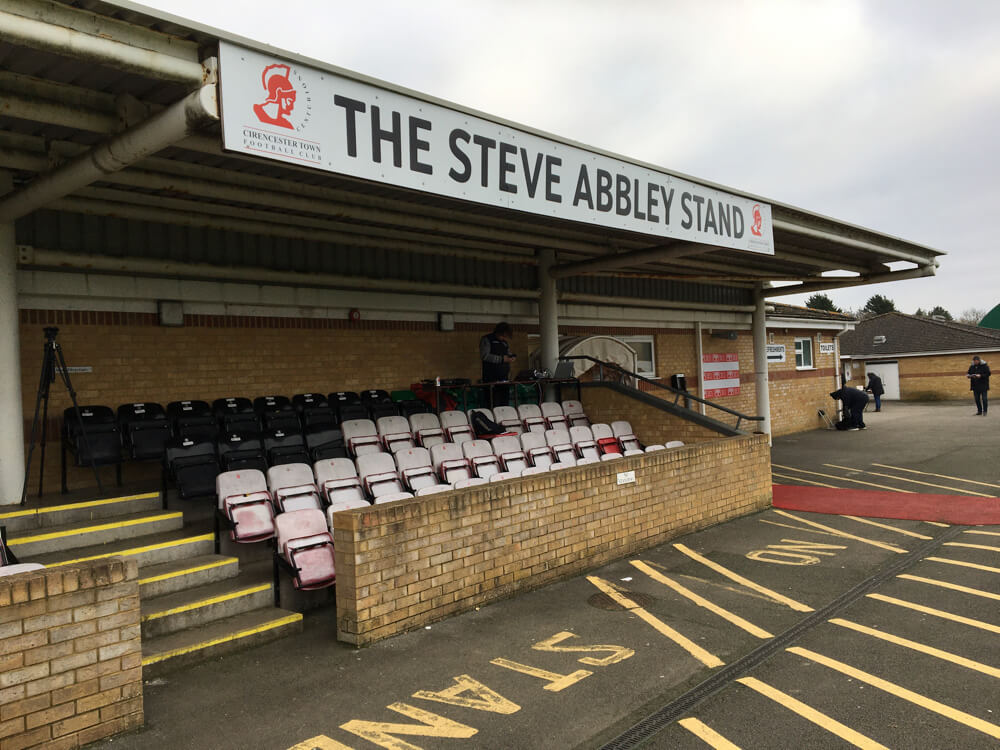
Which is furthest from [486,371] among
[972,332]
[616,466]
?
[972,332]

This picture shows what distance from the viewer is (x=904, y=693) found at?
14.6ft

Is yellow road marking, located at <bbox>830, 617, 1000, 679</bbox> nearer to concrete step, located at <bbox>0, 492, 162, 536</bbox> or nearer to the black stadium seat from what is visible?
concrete step, located at <bbox>0, 492, 162, 536</bbox>

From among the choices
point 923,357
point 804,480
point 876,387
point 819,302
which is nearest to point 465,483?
point 804,480

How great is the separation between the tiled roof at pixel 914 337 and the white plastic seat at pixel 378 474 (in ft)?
118

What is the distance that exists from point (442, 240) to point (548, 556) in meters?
6.03

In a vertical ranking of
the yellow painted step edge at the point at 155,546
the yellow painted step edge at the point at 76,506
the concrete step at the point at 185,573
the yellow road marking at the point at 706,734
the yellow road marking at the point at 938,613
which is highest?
the yellow painted step edge at the point at 76,506

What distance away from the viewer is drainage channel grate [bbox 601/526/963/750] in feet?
13.2

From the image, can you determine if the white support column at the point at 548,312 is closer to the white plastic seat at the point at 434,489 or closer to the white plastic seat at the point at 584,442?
the white plastic seat at the point at 584,442

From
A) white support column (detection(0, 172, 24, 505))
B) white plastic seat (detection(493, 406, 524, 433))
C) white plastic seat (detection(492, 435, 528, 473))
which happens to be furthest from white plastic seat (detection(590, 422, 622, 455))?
white support column (detection(0, 172, 24, 505))

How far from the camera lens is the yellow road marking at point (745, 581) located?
6264mm

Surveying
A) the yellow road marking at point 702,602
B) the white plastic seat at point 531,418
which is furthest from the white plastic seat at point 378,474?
the white plastic seat at point 531,418

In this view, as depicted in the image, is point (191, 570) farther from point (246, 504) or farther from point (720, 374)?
point (720, 374)

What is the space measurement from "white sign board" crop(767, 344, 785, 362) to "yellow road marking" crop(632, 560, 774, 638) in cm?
1550

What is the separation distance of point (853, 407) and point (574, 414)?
1352 cm
